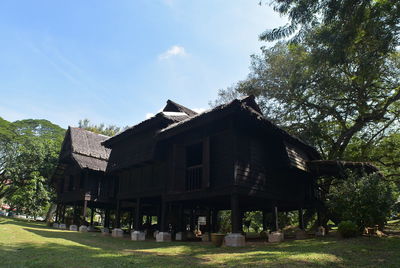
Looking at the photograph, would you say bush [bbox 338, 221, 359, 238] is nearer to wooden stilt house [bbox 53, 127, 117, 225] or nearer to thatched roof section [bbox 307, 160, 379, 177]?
thatched roof section [bbox 307, 160, 379, 177]

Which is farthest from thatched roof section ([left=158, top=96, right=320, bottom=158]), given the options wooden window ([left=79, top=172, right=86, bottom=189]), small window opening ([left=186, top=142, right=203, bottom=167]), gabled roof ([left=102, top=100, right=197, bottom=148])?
wooden window ([left=79, top=172, right=86, bottom=189])

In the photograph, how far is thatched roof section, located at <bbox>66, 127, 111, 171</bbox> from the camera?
24719mm

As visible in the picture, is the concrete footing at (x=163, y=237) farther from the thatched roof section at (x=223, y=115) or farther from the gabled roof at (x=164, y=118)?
the gabled roof at (x=164, y=118)

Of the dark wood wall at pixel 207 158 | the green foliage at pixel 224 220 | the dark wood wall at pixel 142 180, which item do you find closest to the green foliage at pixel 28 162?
the dark wood wall at pixel 142 180

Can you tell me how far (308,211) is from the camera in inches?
908

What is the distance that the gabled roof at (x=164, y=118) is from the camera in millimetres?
16397

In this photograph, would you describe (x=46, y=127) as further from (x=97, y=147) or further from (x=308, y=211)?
(x=308, y=211)

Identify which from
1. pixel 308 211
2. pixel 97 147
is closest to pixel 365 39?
pixel 308 211

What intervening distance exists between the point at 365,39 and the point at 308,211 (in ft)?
45.8

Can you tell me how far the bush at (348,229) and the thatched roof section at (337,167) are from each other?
3.73m

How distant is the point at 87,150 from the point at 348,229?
2110 cm

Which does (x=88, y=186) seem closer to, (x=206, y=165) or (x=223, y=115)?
(x=206, y=165)

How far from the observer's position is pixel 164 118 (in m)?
16.3

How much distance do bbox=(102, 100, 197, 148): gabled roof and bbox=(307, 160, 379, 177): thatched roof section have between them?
7453 millimetres
